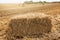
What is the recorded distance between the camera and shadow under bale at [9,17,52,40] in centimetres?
141

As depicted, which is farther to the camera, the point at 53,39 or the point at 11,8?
the point at 11,8

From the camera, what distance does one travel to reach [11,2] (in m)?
2.13

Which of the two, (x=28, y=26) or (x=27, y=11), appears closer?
(x=28, y=26)

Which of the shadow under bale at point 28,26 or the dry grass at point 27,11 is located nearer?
the shadow under bale at point 28,26

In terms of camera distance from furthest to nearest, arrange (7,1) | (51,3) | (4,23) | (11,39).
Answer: (51,3) → (7,1) → (4,23) → (11,39)

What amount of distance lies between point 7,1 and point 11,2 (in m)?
0.06

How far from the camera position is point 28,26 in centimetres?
143

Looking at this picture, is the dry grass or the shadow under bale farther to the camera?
the dry grass

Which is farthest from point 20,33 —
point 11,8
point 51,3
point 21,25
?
point 51,3

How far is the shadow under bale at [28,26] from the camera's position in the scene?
1.41 metres

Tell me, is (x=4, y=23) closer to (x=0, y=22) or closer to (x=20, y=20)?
(x=0, y=22)

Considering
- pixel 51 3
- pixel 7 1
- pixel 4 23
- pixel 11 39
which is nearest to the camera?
pixel 11 39

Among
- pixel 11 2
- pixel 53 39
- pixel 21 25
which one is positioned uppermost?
pixel 11 2

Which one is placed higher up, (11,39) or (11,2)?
(11,2)
